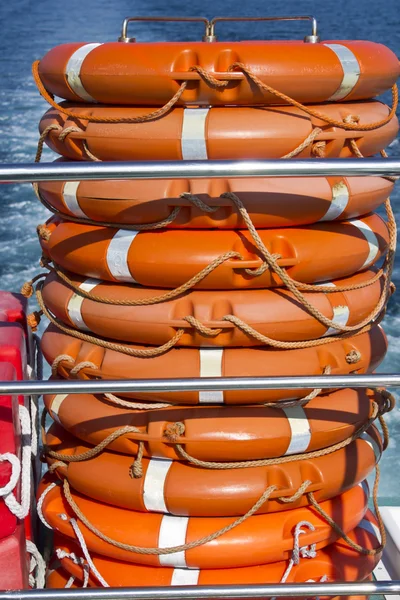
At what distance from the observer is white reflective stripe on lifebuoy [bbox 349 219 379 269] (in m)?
1.69

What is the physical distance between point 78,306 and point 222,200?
15.4 inches

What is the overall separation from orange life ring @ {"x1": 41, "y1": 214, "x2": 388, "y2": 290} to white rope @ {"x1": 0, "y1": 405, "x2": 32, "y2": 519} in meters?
0.34

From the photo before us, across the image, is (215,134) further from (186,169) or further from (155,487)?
(155,487)

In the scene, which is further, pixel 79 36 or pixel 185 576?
pixel 79 36

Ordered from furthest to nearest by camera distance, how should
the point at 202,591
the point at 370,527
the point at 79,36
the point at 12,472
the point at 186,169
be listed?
the point at 79,36 < the point at 370,527 < the point at 12,472 < the point at 202,591 < the point at 186,169

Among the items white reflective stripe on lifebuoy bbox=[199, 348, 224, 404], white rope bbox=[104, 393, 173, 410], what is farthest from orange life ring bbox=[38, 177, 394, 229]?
Result: white rope bbox=[104, 393, 173, 410]

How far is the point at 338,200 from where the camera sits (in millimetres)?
1591

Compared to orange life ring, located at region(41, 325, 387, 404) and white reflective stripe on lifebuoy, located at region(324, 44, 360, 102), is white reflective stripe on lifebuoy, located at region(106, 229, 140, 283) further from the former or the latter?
white reflective stripe on lifebuoy, located at region(324, 44, 360, 102)

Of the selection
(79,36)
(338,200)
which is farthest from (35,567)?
(79,36)

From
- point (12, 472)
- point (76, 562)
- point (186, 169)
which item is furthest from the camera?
point (76, 562)

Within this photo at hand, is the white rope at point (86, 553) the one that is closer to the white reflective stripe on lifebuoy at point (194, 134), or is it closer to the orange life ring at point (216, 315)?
the orange life ring at point (216, 315)

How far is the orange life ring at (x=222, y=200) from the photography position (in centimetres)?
153

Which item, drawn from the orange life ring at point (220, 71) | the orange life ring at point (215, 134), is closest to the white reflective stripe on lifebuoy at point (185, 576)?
the orange life ring at point (215, 134)

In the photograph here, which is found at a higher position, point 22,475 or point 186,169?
point 186,169
